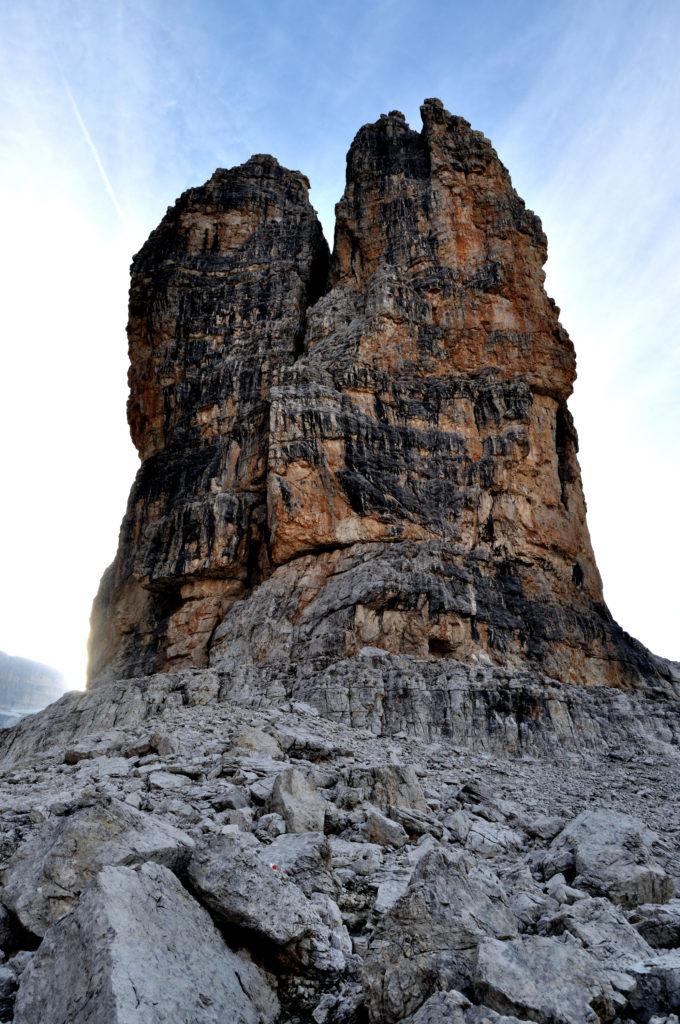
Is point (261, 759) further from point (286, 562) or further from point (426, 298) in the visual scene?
point (426, 298)

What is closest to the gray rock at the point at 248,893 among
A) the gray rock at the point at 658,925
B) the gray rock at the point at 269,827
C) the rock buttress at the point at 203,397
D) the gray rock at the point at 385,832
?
the gray rock at the point at 269,827

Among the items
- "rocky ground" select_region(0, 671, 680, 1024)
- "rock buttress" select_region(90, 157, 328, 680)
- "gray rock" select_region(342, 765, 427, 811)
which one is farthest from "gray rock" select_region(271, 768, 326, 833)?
"rock buttress" select_region(90, 157, 328, 680)

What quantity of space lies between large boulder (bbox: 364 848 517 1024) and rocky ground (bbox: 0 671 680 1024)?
0.02 metres

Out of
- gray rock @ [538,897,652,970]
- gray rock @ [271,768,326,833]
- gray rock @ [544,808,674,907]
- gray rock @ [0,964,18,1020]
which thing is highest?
gray rock @ [271,768,326,833]

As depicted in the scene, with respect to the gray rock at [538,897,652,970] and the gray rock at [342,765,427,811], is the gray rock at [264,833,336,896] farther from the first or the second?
the gray rock at [342,765,427,811]

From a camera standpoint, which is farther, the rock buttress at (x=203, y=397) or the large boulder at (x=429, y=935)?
the rock buttress at (x=203, y=397)

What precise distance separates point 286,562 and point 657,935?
24.6m

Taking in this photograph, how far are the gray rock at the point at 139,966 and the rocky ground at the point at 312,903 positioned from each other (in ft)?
0.05

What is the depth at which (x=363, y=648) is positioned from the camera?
25297 mm

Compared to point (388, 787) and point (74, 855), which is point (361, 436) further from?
point (74, 855)

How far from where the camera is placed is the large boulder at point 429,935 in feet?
17.7

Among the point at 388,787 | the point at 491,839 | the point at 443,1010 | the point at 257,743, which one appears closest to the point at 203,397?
the point at 257,743

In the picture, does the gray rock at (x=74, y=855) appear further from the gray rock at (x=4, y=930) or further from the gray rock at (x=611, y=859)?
the gray rock at (x=611, y=859)

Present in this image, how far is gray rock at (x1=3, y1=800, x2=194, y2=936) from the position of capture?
20.1ft
